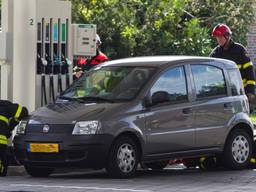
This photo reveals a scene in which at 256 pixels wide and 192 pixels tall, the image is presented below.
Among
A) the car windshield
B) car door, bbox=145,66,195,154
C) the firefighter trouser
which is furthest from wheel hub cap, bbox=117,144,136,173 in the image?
the firefighter trouser

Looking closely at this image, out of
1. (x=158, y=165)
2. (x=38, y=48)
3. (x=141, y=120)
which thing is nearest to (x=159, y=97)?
(x=141, y=120)

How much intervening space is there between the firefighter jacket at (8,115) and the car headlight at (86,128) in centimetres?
130

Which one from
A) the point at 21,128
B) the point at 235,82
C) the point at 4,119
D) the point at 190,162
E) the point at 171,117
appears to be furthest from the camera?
the point at 190,162

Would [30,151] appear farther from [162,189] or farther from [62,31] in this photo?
[62,31]

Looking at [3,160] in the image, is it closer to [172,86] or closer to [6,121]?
[6,121]

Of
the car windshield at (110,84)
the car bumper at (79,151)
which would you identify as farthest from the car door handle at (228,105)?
the car bumper at (79,151)

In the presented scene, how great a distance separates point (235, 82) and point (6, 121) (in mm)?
3560

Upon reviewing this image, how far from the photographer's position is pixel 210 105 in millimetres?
13227

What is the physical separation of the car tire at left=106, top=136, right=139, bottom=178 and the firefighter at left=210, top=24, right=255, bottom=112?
10.5 ft

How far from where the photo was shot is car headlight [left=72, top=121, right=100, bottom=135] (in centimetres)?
1188

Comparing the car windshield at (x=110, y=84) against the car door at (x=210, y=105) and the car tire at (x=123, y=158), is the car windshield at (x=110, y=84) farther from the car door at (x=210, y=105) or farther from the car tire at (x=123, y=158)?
the car door at (x=210, y=105)

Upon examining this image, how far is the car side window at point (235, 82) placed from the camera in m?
13.8

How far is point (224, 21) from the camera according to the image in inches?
1065

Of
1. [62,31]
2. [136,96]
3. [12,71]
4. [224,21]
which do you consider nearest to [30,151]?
[136,96]
